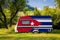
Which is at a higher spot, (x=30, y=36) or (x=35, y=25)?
(x=35, y=25)

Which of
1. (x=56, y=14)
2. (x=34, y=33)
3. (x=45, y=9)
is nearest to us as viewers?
(x=34, y=33)

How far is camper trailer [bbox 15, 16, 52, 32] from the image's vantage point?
80.6 feet

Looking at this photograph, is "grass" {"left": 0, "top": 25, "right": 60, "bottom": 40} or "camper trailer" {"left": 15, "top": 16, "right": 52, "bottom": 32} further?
"camper trailer" {"left": 15, "top": 16, "right": 52, "bottom": 32}

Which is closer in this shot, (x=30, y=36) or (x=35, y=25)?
(x=30, y=36)

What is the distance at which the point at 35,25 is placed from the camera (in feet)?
81.4

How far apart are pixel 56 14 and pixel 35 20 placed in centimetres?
1151

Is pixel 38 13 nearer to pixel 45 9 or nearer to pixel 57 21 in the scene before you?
pixel 45 9

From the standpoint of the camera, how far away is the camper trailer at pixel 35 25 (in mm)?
24562

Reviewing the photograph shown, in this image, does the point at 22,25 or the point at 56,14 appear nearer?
the point at 22,25

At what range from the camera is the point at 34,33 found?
24.5 metres

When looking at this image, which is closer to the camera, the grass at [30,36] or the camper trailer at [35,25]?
the grass at [30,36]

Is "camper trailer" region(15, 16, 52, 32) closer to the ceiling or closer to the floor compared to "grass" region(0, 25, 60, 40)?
closer to the ceiling

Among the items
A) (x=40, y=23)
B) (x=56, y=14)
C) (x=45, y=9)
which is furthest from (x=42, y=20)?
(x=45, y=9)

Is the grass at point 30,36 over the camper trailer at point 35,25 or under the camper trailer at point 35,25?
under
